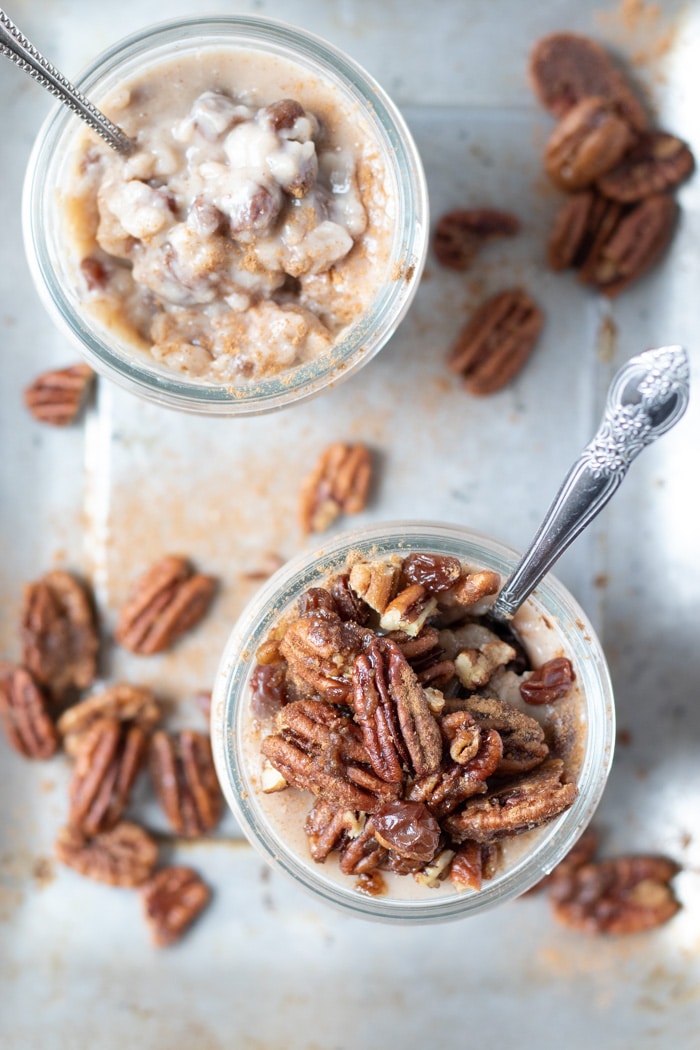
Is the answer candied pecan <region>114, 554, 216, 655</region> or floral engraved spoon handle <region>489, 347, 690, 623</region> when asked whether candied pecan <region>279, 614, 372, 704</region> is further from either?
candied pecan <region>114, 554, 216, 655</region>

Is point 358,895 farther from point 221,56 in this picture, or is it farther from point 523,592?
point 221,56

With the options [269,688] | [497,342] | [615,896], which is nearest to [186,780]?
[269,688]

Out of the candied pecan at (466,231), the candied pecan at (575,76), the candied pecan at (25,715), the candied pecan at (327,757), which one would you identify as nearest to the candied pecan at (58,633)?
the candied pecan at (25,715)

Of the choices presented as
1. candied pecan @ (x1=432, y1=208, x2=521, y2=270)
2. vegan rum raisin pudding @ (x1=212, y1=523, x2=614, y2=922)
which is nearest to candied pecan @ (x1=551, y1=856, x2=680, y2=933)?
vegan rum raisin pudding @ (x1=212, y1=523, x2=614, y2=922)

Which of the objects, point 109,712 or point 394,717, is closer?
point 394,717

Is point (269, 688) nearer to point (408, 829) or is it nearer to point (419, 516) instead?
point (408, 829)
